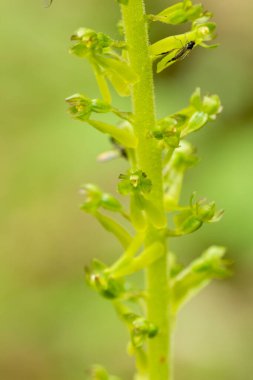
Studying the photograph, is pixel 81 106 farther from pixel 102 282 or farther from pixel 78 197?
pixel 78 197

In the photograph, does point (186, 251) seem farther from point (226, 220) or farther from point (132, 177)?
point (132, 177)

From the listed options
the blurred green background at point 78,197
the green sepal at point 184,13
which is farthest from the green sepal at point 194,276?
the blurred green background at point 78,197

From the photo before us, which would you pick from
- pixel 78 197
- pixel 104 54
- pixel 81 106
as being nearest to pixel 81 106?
pixel 81 106

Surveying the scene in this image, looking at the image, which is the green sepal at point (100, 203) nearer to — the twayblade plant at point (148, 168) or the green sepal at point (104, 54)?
the twayblade plant at point (148, 168)

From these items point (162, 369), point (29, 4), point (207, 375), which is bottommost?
point (162, 369)

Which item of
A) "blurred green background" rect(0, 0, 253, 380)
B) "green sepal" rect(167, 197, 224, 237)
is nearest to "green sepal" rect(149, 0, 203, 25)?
"green sepal" rect(167, 197, 224, 237)

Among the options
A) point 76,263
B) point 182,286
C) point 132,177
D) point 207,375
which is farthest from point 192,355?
point 132,177
